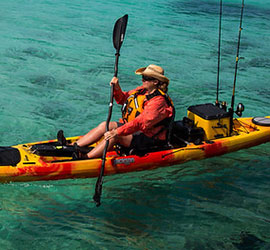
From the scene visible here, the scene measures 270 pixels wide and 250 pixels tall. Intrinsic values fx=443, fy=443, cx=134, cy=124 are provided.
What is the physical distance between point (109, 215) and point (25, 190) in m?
1.12

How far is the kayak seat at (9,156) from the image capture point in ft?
17.2

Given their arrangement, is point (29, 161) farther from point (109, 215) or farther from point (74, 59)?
point (74, 59)

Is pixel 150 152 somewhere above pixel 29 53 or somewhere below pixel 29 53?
below

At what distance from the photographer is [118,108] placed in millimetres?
8812

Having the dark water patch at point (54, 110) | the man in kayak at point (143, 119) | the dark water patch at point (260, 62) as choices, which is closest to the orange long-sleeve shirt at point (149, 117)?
the man in kayak at point (143, 119)

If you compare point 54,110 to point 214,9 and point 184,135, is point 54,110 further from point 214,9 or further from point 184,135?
point 214,9

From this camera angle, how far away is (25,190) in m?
5.44

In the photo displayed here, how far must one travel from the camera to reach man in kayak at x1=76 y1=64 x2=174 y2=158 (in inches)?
211

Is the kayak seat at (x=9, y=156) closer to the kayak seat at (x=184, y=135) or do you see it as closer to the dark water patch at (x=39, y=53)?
the kayak seat at (x=184, y=135)

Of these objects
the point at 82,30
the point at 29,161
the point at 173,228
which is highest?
the point at 82,30

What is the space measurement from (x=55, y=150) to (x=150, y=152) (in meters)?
1.21

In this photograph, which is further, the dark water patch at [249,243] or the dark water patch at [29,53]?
the dark water patch at [29,53]

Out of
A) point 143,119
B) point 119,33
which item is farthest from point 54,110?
point 143,119

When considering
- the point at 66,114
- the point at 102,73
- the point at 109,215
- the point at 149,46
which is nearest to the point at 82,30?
the point at 149,46
